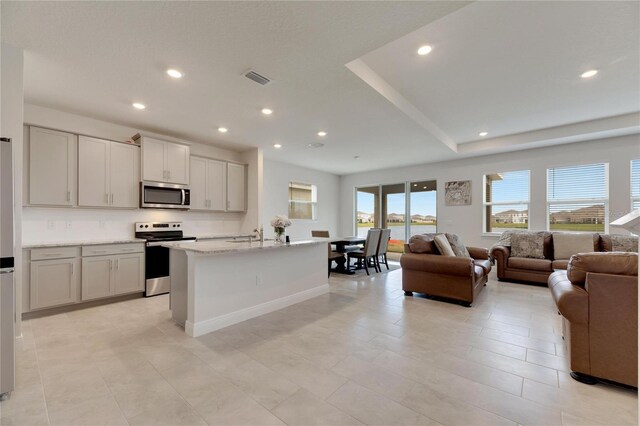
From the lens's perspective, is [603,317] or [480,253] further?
[480,253]

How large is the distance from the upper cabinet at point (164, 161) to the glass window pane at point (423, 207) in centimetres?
592

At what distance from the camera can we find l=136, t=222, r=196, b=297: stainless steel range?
4.15 metres

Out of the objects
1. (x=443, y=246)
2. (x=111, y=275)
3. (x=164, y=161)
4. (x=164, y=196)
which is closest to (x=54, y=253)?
(x=111, y=275)

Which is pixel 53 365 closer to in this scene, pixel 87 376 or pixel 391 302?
pixel 87 376

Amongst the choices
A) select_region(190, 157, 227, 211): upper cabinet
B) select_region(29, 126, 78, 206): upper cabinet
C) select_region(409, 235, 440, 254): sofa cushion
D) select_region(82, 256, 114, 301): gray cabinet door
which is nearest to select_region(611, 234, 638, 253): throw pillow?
select_region(409, 235, 440, 254): sofa cushion

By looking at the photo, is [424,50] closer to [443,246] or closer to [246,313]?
[443,246]

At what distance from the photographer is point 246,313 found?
3166mm

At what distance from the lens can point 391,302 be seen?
3.81m

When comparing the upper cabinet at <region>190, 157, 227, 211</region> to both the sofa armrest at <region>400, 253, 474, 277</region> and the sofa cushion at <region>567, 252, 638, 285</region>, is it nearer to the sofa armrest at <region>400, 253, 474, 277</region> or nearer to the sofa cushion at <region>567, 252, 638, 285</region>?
the sofa armrest at <region>400, 253, 474, 277</region>

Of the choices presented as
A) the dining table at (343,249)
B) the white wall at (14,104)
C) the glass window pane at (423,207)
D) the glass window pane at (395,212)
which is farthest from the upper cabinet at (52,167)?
the glass window pane at (423,207)

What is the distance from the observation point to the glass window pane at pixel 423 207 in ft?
24.4

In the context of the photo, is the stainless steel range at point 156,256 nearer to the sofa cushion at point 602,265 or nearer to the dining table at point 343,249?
the dining table at point 343,249

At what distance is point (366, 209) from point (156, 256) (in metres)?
6.34

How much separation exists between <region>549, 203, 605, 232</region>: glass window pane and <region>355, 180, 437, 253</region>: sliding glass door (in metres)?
2.48
